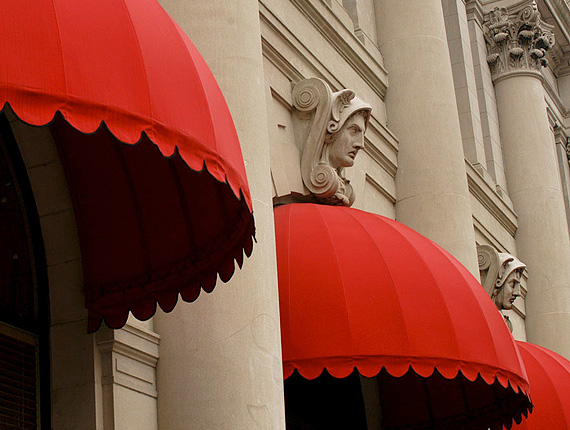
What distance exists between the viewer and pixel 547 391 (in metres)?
15.0

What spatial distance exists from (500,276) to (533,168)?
5432 millimetres

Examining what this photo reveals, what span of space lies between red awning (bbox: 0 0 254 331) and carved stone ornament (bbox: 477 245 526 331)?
975 cm

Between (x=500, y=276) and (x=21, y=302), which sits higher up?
(x=500, y=276)

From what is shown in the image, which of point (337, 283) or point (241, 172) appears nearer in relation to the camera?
point (241, 172)

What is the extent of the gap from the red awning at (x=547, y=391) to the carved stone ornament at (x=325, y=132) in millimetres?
4163

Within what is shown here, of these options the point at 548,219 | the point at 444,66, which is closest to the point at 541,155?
the point at 548,219

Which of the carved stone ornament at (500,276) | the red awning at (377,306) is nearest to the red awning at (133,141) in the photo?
the red awning at (377,306)

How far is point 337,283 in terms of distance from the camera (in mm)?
10719

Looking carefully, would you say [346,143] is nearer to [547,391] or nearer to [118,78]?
[547,391]

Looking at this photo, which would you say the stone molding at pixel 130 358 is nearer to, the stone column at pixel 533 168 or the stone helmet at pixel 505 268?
the stone helmet at pixel 505 268

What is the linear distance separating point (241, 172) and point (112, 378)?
2.05 meters

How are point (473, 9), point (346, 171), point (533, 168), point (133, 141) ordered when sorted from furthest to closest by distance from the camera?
point (473, 9) → point (533, 168) → point (346, 171) → point (133, 141)

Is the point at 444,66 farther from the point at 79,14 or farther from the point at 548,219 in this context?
the point at 79,14

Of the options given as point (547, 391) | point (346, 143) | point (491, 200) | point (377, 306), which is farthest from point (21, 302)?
point (491, 200)
